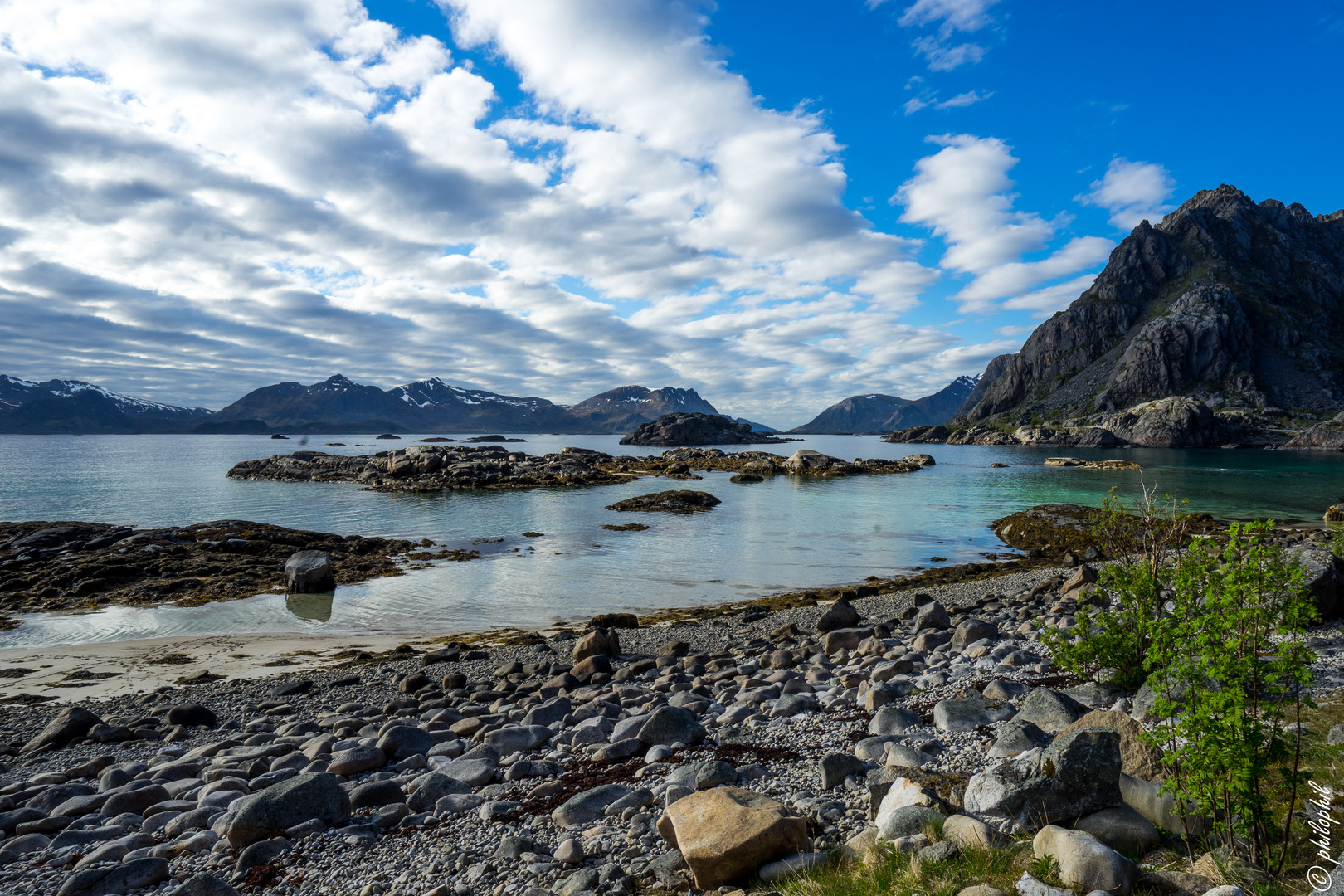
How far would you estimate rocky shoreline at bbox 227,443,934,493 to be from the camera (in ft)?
255

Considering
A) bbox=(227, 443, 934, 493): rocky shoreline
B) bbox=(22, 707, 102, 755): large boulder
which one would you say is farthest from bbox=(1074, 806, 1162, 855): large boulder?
bbox=(227, 443, 934, 493): rocky shoreline

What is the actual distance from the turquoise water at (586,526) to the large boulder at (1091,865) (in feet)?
63.0

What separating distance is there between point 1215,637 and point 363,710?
13.5m

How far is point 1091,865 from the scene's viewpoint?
15.2ft

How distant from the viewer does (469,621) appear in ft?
72.8

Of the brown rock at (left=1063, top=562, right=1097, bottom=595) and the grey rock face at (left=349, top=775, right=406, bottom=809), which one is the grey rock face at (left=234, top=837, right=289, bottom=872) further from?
the brown rock at (left=1063, top=562, right=1097, bottom=595)

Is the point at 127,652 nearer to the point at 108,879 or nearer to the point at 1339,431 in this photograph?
the point at 108,879

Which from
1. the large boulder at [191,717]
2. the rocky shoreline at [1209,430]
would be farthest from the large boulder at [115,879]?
the rocky shoreline at [1209,430]

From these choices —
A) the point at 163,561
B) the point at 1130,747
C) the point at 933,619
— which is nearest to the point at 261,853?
the point at 1130,747

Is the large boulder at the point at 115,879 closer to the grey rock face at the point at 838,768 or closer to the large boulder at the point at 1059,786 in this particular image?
the grey rock face at the point at 838,768

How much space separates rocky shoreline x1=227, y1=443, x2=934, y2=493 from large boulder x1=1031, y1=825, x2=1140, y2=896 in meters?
73.2

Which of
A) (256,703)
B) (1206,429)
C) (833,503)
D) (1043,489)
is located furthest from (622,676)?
(1206,429)

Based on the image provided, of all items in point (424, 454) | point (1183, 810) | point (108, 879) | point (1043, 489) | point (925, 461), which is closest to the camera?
point (1183, 810)

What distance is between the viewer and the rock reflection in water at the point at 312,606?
76.0 feet
